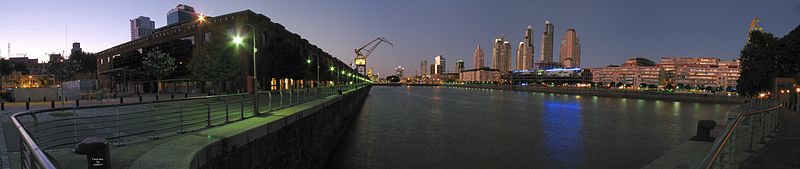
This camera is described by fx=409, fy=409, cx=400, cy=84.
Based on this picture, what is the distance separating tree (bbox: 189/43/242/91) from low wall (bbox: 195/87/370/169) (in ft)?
75.3

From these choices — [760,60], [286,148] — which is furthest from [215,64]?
[760,60]

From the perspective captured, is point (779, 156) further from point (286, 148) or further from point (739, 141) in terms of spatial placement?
point (286, 148)

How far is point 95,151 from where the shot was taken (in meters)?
4.77

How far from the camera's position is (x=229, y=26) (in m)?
55.9

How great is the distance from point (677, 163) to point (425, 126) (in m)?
25.1

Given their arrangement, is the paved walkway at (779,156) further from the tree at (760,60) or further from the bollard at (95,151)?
the tree at (760,60)

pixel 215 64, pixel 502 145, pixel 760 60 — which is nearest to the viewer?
pixel 502 145

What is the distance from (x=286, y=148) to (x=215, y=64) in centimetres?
3253

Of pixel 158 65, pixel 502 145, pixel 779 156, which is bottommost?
pixel 502 145

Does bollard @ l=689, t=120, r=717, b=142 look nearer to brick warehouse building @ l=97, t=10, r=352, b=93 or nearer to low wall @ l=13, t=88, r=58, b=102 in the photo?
brick warehouse building @ l=97, t=10, r=352, b=93

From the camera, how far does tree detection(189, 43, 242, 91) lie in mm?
42188

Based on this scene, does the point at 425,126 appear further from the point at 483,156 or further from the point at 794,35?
the point at 794,35

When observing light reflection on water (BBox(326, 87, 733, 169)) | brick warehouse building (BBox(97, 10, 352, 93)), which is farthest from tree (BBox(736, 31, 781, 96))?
brick warehouse building (BBox(97, 10, 352, 93))

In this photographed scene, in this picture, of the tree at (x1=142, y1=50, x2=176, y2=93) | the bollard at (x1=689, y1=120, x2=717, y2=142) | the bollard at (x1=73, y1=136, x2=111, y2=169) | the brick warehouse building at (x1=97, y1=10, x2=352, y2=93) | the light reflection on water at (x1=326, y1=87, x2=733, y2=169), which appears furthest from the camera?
the brick warehouse building at (x1=97, y1=10, x2=352, y2=93)
